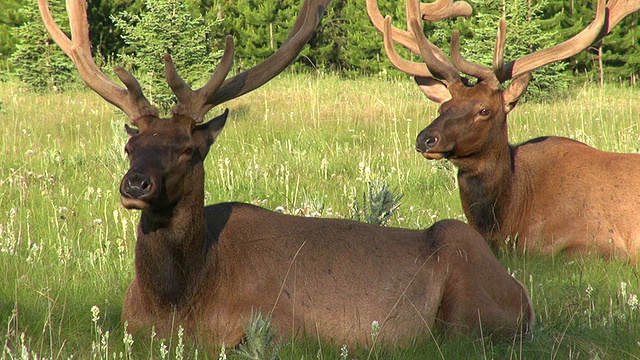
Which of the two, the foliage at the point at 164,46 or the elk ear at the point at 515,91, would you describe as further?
the foliage at the point at 164,46

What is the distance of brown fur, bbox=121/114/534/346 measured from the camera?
445 centimetres

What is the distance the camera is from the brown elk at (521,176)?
23.0 feet

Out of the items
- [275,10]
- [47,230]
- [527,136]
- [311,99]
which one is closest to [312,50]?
[275,10]

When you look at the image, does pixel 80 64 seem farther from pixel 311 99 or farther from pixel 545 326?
pixel 311 99

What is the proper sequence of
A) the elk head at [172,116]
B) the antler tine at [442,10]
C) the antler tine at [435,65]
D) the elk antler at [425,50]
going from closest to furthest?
1. the elk head at [172,116]
2. the antler tine at [435,65]
3. the elk antler at [425,50]
4. the antler tine at [442,10]

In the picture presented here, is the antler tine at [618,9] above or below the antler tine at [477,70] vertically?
above

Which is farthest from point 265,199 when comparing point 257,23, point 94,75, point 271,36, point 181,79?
point 257,23

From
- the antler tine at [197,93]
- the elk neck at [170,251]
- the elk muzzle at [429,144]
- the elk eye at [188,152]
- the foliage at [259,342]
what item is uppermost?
the antler tine at [197,93]

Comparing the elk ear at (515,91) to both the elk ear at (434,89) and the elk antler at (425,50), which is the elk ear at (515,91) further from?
the elk ear at (434,89)

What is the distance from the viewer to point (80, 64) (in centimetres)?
502

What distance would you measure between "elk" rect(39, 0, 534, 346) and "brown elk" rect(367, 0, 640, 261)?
2004 millimetres

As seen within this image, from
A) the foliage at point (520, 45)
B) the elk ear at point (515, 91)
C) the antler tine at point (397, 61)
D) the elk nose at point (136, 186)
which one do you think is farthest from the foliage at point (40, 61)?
the elk nose at point (136, 186)

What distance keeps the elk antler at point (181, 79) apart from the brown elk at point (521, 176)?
197 cm

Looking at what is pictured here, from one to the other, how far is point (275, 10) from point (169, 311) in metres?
22.1
